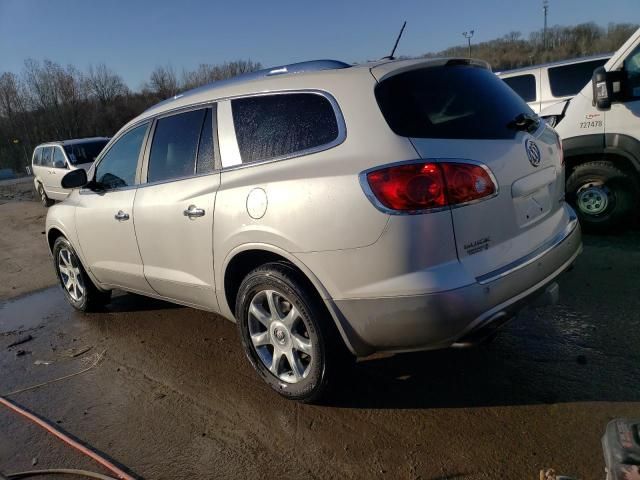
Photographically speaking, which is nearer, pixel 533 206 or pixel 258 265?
pixel 533 206

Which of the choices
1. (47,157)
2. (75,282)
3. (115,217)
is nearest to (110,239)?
(115,217)

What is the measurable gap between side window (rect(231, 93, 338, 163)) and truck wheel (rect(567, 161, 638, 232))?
13.2 feet

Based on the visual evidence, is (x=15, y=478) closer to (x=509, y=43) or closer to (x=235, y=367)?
(x=235, y=367)

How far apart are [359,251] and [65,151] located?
14.8 meters

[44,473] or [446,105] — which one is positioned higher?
[446,105]

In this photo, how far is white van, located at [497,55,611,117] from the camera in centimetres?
973

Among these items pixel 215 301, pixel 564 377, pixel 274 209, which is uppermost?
pixel 274 209

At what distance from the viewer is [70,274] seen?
5.29 meters

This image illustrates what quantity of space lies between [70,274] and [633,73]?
5.96m

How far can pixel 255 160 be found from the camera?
3086 mm

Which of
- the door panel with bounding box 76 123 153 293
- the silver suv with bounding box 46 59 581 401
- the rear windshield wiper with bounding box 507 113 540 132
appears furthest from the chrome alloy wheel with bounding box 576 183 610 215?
the door panel with bounding box 76 123 153 293

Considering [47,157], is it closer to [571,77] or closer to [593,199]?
[571,77]

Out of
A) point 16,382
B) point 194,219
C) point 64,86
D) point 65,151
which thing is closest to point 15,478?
point 16,382

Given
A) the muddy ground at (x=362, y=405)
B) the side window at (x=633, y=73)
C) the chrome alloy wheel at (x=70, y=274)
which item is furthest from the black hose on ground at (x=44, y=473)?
the side window at (x=633, y=73)
